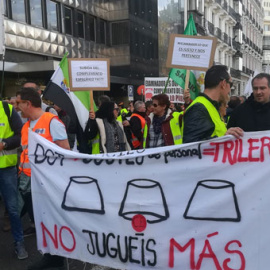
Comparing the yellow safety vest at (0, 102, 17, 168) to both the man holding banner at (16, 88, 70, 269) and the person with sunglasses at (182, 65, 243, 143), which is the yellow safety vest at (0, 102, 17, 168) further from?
the person with sunglasses at (182, 65, 243, 143)

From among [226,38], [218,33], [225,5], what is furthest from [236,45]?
[218,33]

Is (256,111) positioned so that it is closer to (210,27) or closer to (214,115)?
(214,115)

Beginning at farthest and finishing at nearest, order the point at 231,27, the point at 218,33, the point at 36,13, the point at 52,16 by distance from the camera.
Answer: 1. the point at 231,27
2. the point at 218,33
3. the point at 52,16
4. the point at 36,13

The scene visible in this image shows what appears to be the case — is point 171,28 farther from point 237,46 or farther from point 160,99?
point 160,99

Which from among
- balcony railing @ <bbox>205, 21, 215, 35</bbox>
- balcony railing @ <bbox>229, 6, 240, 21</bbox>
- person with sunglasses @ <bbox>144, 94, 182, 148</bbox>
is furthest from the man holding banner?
balcony railing @ <bbox>229, 6, 240, 21</bbox>

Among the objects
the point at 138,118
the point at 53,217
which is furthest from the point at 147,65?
the point at 53,217

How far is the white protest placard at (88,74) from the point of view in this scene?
5457 mm

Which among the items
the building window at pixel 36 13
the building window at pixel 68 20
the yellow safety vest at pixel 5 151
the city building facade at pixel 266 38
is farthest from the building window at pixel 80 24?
the city building facade at pixel 266 38

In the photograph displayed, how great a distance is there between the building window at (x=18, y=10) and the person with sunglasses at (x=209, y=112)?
1394 centimetres

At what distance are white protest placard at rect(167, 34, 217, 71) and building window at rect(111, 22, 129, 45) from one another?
18.7m

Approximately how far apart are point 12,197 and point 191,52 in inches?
115

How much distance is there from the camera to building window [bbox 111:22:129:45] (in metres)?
23.1

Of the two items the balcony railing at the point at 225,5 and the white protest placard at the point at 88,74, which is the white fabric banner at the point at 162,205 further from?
the balcony railing at the point at 225,5

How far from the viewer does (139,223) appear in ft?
8.96
